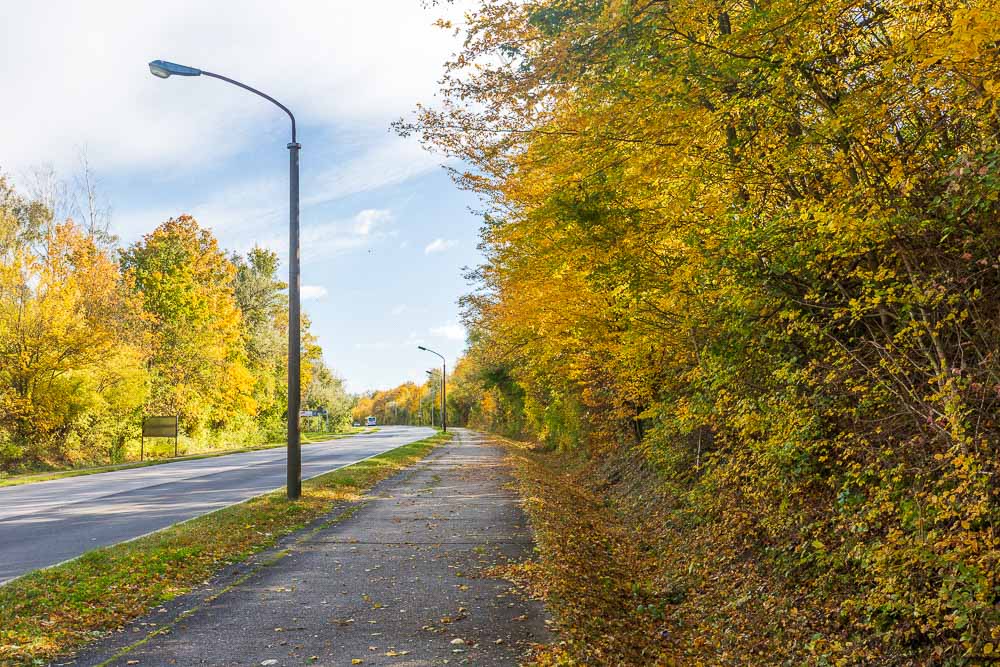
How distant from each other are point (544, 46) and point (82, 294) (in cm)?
2992

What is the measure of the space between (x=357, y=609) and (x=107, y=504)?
993cm

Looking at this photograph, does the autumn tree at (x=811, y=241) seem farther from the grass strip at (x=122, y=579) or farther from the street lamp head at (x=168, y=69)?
the grass strip at (x=122, y=579)

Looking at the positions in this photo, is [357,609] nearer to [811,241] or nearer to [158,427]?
[811,241]

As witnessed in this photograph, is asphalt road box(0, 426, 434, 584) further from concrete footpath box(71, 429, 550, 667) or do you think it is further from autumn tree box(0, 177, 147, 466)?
autumn tree box(0, 177, 147, 466)

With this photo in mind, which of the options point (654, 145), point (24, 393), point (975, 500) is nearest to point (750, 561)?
point (975, 500)

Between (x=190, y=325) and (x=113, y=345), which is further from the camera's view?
(x=190, y=325)

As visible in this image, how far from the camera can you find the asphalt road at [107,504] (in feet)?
32.3

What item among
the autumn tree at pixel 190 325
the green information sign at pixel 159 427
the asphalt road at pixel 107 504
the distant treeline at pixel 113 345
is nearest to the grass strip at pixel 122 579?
the asphalt road at pixel 107 504

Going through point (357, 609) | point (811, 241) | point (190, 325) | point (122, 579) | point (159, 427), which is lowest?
point (357, 609)

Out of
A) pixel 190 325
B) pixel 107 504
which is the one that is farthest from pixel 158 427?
pixel 107 504

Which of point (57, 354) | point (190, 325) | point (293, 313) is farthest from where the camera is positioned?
point (190, 325)

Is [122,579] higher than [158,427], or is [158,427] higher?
[158,427]

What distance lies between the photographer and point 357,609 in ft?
22.3

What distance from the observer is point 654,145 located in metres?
8.37
